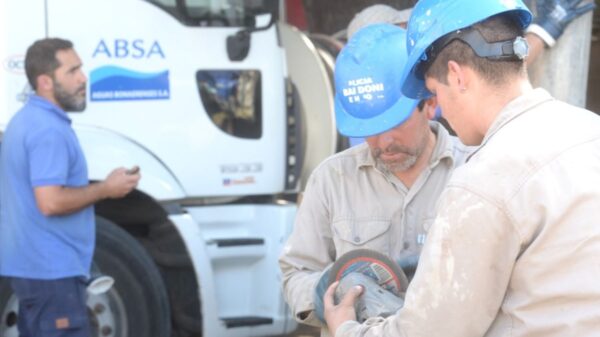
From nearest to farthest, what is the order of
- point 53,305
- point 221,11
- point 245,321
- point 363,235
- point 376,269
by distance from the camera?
point 376,269 → point 363,235 → point 53,305 → point 221,11 → point 245,321

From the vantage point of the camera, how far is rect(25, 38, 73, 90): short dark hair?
441cm

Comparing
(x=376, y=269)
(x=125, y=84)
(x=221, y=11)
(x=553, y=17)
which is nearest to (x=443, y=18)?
(x=376, y=269)

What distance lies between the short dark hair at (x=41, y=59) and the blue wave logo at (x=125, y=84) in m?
0.44

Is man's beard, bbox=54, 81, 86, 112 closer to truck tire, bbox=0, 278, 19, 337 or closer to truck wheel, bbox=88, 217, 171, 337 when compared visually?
truck wheel, bbox=88, 217, 171, 337

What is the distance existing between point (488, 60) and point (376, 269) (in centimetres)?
69

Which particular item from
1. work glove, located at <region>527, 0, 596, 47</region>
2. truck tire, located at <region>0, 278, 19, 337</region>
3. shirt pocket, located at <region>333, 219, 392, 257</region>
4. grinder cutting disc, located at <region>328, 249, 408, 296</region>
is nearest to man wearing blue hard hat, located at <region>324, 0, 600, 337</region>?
grinder cutting disc, located at <region>328, 249, 408, 296</region>

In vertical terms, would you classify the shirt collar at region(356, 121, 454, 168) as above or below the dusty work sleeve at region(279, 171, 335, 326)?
above

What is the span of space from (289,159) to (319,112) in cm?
33

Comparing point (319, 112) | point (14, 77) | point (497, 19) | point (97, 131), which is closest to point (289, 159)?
point (319, 112)

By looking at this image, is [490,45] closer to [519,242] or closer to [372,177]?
[519,242]

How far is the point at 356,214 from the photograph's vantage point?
2703 mm

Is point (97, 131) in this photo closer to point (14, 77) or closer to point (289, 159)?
point (14, 77)

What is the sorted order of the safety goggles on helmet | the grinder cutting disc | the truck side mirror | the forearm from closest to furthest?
1. the safety goggles on helmet
2. the grinder cutting disc
3. the forearm
4. the truck side mirror

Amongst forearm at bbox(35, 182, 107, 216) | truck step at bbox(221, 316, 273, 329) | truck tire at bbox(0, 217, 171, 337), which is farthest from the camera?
truck step at bbox(221, 316, 273, 329)
